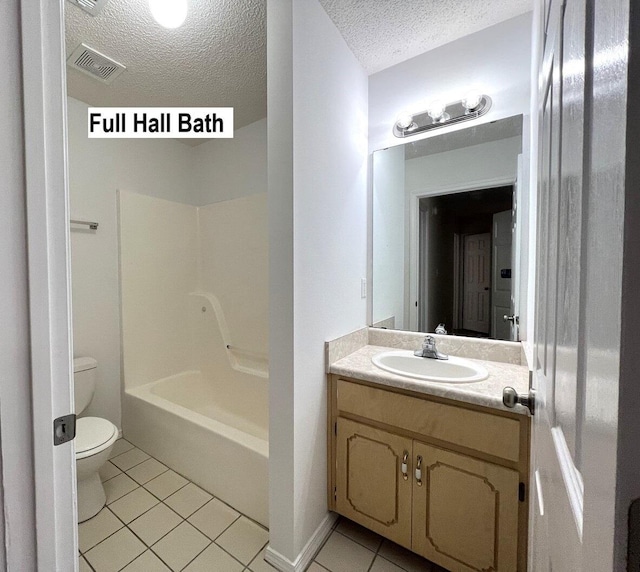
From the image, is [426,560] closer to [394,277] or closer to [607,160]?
[394,277]

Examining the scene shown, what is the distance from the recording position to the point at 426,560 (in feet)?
4.32

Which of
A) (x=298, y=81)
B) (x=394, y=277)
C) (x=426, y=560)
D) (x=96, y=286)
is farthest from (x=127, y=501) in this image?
(x=298, y=81)

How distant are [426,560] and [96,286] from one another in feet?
8.46

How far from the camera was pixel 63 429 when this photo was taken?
0.58m

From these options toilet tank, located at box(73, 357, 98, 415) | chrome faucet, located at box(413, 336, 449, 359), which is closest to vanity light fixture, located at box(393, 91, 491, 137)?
chrome faucet, located at box(413, 336, 449, 359)

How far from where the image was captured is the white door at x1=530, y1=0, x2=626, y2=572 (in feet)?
0.75

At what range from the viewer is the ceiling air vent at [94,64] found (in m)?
1.62

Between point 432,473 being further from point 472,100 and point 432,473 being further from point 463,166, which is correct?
point 472,100

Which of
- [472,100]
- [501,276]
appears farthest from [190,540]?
[472,100]

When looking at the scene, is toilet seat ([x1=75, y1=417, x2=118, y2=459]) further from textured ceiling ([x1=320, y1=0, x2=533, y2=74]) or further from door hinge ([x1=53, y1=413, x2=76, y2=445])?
textured ceiling ([x1=320, y1=0, x2=533, y2=74])

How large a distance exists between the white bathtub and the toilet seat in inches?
11.9

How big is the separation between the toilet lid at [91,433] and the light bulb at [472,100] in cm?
260

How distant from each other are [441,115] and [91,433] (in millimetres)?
2609

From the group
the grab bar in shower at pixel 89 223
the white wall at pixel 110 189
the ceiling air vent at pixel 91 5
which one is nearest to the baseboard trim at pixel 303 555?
the white wall at pixel 110 189
